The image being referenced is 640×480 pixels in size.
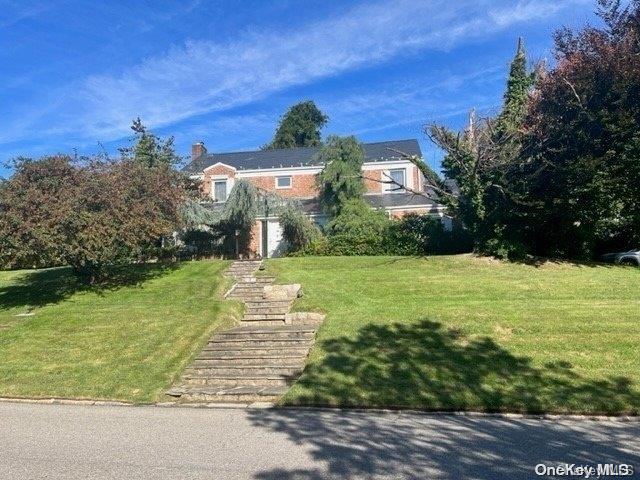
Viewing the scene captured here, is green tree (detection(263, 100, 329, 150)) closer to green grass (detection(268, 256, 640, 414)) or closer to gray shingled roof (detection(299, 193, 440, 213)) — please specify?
gray shingled roof (detection(299, 193, 440, 213))

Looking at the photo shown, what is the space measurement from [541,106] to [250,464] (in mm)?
18345

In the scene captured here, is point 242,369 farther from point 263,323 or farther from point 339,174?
point 339,174

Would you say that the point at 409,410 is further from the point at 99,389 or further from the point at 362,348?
the point at 99,389

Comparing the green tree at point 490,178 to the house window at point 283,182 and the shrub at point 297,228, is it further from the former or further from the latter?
the house window at point 283,182

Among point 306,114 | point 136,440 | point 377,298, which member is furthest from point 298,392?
point 306,114

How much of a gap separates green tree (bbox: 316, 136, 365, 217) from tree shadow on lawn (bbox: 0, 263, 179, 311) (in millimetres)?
10084

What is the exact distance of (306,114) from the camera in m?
66.4

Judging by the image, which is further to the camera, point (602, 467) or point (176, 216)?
point (176, 216)

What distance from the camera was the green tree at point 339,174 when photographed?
2944cm

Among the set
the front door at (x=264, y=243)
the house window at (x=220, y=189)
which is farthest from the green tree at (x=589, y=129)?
the house window at (x=220, y=189)

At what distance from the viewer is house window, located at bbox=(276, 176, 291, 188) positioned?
37438 millimetres

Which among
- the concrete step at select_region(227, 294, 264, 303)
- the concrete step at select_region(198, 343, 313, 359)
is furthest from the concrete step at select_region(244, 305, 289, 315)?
the concrete step at select_region(198, 343, 313, 359)

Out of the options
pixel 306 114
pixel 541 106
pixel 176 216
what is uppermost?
pixel 306 114

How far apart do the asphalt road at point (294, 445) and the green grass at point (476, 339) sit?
86cm
